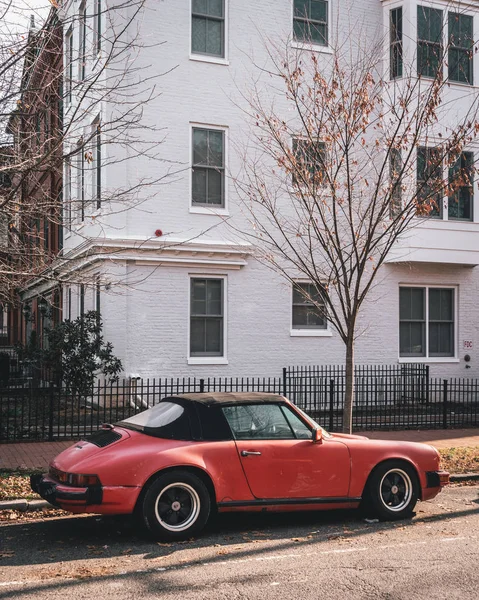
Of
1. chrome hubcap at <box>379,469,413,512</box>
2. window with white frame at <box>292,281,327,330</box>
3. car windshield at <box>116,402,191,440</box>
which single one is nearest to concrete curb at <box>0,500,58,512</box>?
car windshield at <box>116,402,191,440</box>

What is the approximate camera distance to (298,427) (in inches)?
332

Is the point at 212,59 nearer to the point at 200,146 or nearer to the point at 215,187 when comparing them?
the point at 200,146

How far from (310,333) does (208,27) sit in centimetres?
809

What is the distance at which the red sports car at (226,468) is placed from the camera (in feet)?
24.4

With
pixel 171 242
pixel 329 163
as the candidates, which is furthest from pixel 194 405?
pixel 171 242

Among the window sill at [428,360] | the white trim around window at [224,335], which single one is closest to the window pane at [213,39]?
the white trim around window at [224,335]

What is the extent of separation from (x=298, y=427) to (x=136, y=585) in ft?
9.32

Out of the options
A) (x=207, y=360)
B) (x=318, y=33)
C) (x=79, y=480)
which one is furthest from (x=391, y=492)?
(x=318, y=33)

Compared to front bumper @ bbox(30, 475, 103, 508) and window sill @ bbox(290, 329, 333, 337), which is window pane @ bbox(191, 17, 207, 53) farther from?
front bumper @ bbox(30, 475, 103, 508)

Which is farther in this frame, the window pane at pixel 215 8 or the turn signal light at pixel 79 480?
the window pane at pixel 215 8

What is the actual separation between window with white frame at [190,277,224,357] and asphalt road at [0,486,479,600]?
10.2m

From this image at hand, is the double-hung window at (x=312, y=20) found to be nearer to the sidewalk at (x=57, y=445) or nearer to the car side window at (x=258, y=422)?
the sidewalk at (x=57, y=445)

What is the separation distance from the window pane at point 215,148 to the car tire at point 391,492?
1193 cm

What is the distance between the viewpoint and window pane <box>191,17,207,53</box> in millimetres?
19016
